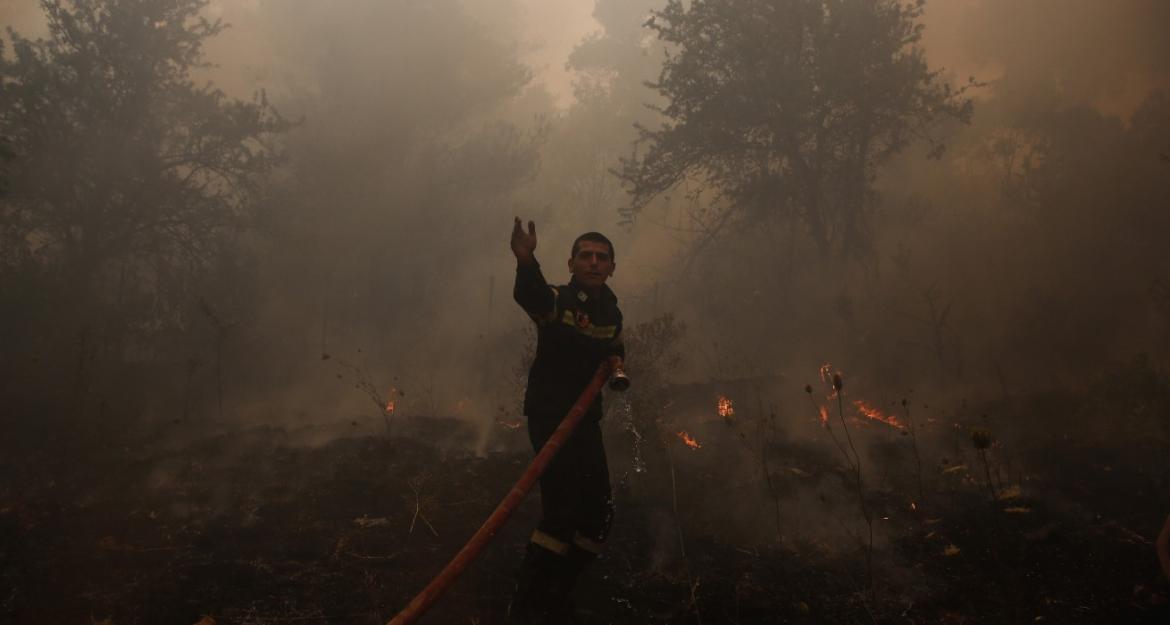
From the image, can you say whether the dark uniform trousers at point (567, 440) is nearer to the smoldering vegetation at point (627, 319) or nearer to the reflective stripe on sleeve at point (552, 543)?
the reflective stripe on sleeve at point (552, 543)

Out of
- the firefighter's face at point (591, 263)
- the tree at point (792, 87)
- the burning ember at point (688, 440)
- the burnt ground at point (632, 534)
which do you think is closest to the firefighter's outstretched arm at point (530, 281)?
the firefighter's face at point (591, 263)

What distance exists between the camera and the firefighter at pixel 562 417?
3395 mm

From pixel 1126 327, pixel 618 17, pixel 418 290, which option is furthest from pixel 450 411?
pixel 618 17

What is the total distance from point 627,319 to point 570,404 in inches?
512

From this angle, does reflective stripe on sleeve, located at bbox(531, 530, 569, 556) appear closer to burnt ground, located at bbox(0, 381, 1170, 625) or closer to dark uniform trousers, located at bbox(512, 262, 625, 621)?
dark uniform trousers, located at bbox(512, 262, 625, 621)

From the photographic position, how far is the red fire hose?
2611mm

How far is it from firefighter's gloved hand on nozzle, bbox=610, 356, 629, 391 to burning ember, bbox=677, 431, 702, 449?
185 inches

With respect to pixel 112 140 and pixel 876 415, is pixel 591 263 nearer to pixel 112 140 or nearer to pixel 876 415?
pixel 876 415

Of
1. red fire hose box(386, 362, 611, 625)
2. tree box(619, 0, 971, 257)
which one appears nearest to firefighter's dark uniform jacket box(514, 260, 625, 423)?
red fire hose box(386, 362, 611, 625)

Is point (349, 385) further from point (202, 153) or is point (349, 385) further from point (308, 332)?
point (202, 153)

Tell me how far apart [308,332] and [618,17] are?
23.6m

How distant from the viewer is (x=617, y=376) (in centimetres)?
313

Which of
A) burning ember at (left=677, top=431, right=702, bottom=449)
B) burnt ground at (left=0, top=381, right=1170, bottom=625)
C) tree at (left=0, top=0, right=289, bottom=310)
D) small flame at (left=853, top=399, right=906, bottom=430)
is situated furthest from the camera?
tree at (left=0, top=0, right=289, bottom=310)

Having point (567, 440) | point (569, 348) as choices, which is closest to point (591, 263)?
point (569, 348)
